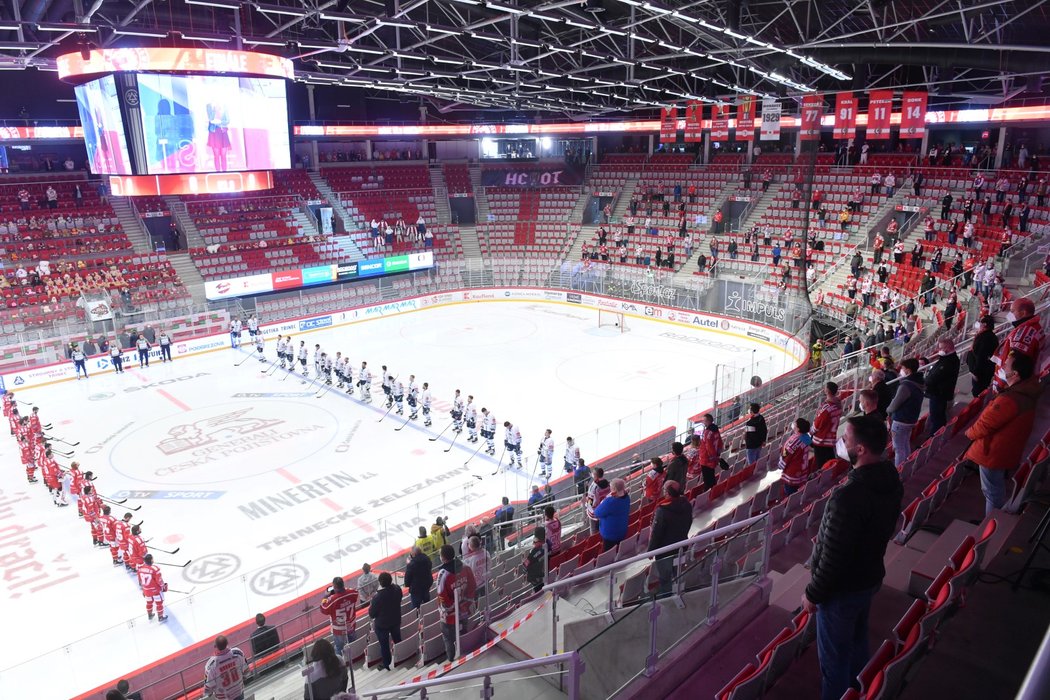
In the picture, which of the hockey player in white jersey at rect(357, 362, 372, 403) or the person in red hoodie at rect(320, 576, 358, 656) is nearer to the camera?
the person in red hoodie at rect(320, 576, 358, 656)

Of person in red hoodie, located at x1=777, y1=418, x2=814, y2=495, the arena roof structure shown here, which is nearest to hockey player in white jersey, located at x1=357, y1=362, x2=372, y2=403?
the arena roof structure

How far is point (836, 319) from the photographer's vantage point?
23.9 meters

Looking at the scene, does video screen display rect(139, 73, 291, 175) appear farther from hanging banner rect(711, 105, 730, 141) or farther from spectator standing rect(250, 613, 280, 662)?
hanging banner rect(711, 105, 730, 141)

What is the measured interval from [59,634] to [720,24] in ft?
58.5

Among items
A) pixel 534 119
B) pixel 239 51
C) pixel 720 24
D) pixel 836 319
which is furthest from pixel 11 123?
pixel 836 319

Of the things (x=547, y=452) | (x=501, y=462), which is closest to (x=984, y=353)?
(x=547, y=452)

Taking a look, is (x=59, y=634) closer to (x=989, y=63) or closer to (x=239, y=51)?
(x=239, y=51)

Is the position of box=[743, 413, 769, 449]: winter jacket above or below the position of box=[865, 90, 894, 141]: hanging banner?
below

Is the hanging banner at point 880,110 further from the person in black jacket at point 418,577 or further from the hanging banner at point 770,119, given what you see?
the person in black jacket at point 418,577

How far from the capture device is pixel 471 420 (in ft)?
56.4

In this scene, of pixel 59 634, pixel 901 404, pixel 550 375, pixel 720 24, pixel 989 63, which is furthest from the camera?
pixel 550 375

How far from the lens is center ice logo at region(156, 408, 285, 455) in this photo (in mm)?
17531

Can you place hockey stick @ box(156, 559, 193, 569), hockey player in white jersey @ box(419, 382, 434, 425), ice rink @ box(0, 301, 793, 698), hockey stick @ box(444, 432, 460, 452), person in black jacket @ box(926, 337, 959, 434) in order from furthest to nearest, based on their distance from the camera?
1. hockey player in white jersey @ box(419, 382, 434, 425)
2. hockey stick @ box(444, 432, 460, 452)
3. hockey stick @ box(156, 559, 193, 569)
4. ice rink @ box(0, 301, 793, 698)
5. person in black jacket @ box(926, 337, 959, 434)

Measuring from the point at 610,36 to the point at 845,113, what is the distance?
763 cm
